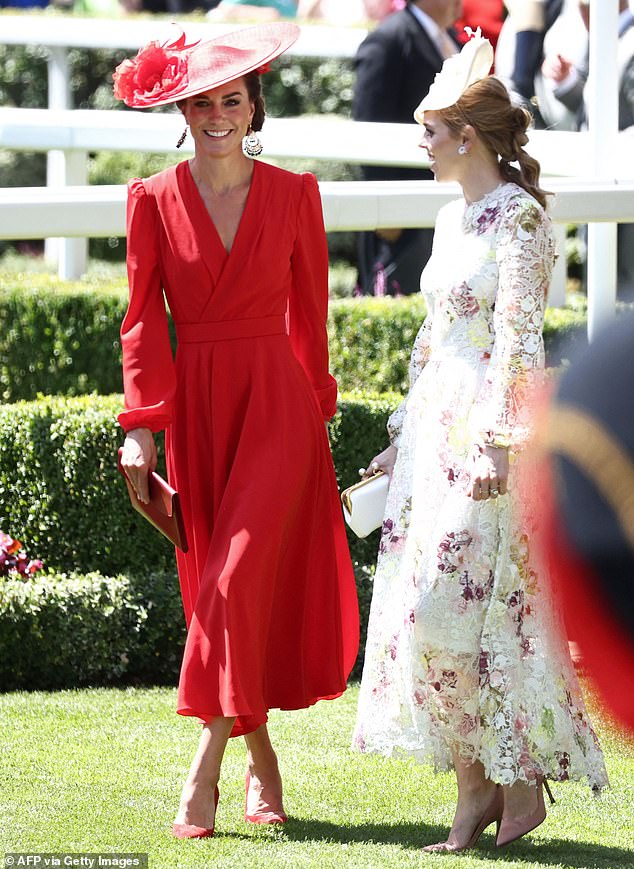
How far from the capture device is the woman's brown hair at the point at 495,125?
3.90m

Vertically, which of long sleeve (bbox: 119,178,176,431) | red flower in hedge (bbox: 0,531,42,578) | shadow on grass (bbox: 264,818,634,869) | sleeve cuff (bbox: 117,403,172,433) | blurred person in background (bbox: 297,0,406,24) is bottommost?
shadow on grass (bbox: 264,818,634,869)

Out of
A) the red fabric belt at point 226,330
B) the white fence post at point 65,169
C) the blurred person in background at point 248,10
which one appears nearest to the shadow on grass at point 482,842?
the red fabric belt at point 226,330

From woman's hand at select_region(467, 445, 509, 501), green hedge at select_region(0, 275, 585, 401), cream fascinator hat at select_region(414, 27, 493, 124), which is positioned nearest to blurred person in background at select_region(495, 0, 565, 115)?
green hedge at select_region(0, 275, 585, 401)

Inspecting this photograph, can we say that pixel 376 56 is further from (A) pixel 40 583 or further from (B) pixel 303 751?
(B) pixel 303 751

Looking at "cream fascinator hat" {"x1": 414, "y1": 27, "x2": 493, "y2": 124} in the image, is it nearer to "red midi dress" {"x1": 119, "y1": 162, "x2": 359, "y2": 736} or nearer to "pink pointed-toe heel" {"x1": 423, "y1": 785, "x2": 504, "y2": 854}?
"red midi dress" {"x1": 119, "y1": 162, "x2": 359, "y2": 736}

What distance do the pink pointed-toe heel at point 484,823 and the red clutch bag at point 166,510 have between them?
3.14ft

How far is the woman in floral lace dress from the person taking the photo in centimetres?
376

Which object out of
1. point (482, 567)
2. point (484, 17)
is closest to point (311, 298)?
point (482, 567)

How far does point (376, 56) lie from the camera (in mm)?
9117

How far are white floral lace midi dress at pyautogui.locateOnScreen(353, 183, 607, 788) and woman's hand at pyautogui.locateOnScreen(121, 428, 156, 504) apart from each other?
655mm

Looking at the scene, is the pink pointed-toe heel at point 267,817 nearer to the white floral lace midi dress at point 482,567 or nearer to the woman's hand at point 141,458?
the white floral lace midi dress at point 482,567

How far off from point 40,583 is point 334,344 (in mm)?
2599

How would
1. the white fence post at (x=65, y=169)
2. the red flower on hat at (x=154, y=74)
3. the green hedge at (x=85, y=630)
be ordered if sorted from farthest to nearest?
the white fence post at (x=65, y=169) < the green hedge at (x=85, y=630) < the red flower on hat at (x=154, y=74)

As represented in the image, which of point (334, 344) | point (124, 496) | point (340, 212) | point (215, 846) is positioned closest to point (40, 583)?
point (124, 496)
